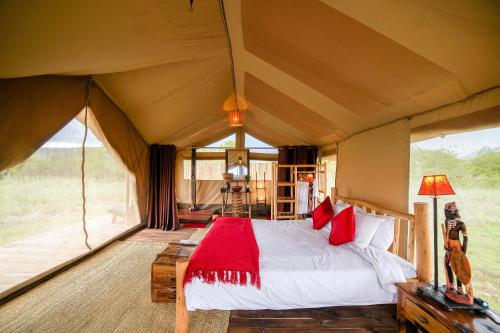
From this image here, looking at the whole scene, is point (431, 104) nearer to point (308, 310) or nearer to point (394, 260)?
point (394, 260)

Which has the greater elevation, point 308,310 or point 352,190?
point 352,190

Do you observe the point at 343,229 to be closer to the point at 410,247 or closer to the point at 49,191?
the point at 410,247

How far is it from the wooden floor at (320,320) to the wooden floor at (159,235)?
2.79 meters

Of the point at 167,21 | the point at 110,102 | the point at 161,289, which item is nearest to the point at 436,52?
the point at 167,21

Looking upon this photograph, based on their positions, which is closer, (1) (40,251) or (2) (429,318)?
(2) (429,318)

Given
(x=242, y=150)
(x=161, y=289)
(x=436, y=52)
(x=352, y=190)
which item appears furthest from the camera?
(x=242, y=150)

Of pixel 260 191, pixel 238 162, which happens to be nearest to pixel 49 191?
pixel 238 162

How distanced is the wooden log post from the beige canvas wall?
1.46 feet

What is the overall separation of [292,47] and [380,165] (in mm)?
1895

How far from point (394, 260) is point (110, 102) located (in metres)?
4.59

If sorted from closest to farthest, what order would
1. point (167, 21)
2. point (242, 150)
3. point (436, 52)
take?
point (436, 52) → point (167, 21) → point (242, 150)

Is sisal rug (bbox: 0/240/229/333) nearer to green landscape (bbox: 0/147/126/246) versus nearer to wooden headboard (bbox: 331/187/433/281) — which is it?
green landscape (bbox: 0/147/126/246)

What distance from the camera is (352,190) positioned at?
3.67 metres

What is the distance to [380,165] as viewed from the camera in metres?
2.89
